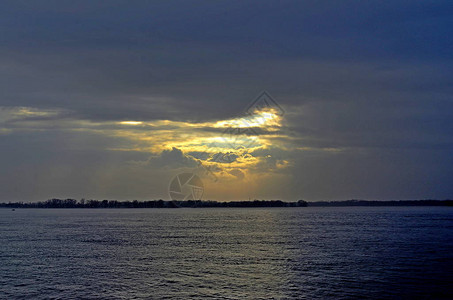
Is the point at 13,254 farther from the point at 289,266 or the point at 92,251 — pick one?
the point at 289,266

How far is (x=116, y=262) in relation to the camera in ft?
201

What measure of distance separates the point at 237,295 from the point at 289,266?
695 inches

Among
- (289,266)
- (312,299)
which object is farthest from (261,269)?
(312,299)

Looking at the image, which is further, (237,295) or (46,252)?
(46,252)

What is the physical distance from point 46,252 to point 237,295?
147ft

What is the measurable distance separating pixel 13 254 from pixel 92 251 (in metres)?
12.2

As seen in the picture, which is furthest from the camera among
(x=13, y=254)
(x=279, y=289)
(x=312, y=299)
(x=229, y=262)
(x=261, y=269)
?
(x=13, y=254)

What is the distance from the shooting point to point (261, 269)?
179ft

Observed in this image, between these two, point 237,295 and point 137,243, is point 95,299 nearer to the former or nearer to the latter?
point 237,295

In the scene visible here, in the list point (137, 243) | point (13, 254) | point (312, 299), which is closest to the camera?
point (312, 299)

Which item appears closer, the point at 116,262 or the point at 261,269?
the point at 261,269

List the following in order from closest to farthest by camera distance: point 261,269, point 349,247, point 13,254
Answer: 1. point 261,269
2. point 13,254
3. point 349,247

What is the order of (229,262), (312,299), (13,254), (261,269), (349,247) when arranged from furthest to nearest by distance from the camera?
(349,247)
(13,254)
(229,262)
(261,269)
(312,299)

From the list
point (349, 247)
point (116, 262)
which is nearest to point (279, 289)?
point (116, 262)
